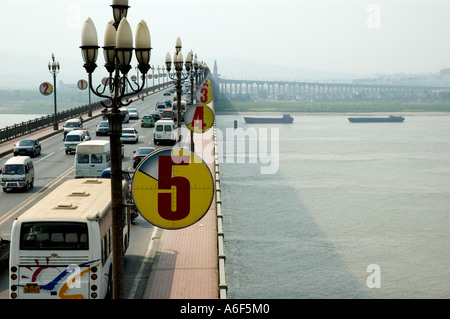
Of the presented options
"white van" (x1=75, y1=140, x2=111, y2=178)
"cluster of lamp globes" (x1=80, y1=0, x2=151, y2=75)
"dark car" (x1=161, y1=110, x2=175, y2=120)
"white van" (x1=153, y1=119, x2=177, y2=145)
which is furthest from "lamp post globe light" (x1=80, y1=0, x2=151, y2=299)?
"dark car" (x1=161, y1=110, x2=175, y2=120)

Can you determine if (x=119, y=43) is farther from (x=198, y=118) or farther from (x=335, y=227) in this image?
(x=335, y=227)

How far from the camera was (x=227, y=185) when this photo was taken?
208 feet

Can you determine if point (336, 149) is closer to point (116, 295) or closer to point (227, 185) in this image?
point (227, 185)

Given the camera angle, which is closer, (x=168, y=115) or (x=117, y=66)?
(x=117, y=66)

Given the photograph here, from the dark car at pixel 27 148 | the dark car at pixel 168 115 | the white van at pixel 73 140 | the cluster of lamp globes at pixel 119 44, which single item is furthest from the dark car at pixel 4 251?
the dark car at pixel 168 115

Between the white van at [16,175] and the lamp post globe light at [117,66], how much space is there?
78.4 feet

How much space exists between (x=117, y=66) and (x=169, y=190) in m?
2.57

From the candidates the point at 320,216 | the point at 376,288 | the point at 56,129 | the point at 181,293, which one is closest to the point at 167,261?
the point at 181,293

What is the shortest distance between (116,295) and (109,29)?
4.42 metres

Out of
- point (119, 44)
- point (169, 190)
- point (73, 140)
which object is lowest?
point (73, 140)

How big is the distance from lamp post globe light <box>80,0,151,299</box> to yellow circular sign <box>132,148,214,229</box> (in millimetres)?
628

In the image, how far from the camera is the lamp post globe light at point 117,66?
9586mm

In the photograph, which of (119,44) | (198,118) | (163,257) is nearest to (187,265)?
(163,257)

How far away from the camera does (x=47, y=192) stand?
109ft
